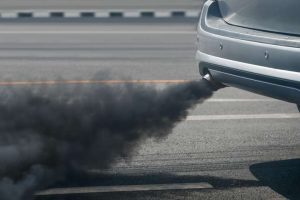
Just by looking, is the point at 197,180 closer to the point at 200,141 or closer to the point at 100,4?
the point at 200,141

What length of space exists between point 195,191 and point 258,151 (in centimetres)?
122

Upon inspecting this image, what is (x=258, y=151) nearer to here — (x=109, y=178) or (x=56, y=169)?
(x=109, y=178)

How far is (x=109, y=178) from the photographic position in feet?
17.2

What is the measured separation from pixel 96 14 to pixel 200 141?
11.7 m

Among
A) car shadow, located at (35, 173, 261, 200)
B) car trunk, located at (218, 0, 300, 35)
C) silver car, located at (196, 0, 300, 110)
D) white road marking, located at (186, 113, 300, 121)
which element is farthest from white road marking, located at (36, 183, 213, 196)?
white road marking, located at (186, 113, 300, 121)

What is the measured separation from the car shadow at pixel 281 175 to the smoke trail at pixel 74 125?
0.74 m

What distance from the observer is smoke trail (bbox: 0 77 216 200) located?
15.9ft

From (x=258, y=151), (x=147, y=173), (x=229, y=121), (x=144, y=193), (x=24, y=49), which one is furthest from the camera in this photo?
(x=24, y=49)

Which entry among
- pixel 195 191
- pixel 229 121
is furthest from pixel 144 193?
pixel 229 121

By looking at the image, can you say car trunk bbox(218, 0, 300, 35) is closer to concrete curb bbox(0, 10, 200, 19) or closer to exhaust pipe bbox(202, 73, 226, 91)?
exhaust pipe bbox(202, 73, 226, 91)

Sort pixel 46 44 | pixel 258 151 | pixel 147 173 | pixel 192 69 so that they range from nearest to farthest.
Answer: pixel 147 173
pixel 258 151
pixel 192 69
pixel 46 44

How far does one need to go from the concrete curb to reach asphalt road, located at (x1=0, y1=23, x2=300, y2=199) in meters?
5.01

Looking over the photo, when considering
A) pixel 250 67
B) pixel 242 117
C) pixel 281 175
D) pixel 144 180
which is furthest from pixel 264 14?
pixel 242 117

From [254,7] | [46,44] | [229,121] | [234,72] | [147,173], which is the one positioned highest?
[254,7]
